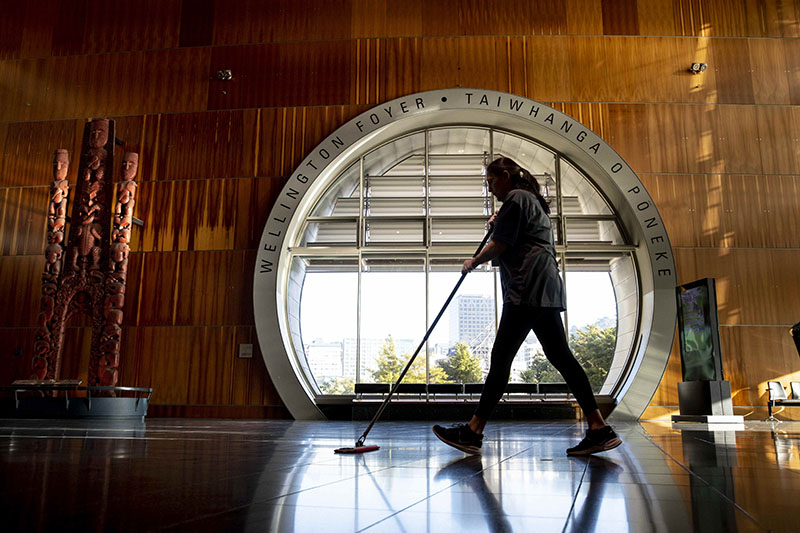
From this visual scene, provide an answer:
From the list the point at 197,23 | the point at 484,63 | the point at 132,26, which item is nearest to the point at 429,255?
the point at 484,63

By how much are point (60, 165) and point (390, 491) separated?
27.2 feet

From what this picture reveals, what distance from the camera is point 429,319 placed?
8273mm

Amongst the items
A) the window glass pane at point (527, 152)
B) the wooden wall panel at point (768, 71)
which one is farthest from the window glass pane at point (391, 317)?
the wooden wall panel at point (768, 71)

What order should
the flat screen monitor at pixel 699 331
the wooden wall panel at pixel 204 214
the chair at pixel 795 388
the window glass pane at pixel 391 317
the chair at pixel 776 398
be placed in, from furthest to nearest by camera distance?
1. the wooden wall panel at pixel 204 214
2. the window glass pane at pixel 391 317
3. the chair at pixel 795 388
4. the chair at pixel 776 398
5. the flat screen monitor at pixel 699 331

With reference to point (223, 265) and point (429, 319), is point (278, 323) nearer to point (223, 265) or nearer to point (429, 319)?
point (223, 265)

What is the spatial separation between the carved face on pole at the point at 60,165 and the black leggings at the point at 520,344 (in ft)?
24.3

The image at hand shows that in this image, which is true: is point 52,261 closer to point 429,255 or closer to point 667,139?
point 429,255

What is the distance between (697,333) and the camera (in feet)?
23.8

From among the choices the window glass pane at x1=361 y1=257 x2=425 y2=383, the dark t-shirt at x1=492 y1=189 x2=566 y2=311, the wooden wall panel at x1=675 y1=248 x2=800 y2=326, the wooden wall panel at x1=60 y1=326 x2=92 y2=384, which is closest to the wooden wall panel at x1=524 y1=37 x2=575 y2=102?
the wooden wall panel at x1=675 y1=248 x2=800 y2=326

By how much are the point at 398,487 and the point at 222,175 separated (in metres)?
7.55

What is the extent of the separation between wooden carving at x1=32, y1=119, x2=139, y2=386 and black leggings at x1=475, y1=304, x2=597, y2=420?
19.9 feet

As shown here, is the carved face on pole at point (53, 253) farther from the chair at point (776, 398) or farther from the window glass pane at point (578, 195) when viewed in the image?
the chair at point (776, 398)

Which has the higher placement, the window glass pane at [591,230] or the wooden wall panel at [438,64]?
the wooden wall panel at [438,64]

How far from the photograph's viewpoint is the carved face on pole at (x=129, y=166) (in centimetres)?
823
